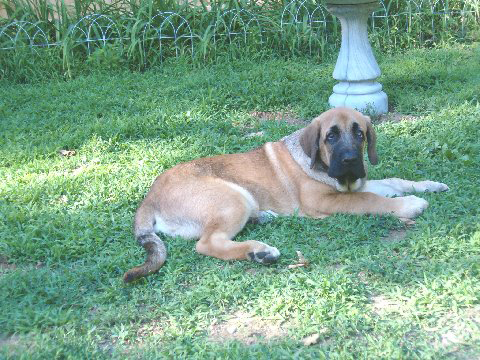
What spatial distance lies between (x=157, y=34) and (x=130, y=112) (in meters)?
2.12

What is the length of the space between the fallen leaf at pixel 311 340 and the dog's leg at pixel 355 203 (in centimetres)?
168

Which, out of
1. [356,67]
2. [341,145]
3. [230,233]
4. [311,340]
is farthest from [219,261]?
[356,67]

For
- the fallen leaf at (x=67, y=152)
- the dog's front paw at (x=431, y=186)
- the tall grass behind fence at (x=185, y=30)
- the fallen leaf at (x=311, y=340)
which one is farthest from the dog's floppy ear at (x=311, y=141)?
the tall grass behind fence at (x=185, y=30)

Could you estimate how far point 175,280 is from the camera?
14.2 ft

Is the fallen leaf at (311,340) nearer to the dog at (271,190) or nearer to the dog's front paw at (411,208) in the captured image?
the dog at (271,190)

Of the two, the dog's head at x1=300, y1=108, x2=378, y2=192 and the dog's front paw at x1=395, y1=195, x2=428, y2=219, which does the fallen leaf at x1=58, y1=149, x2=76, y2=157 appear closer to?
the dog's head at x1=300, y1=108, x2=378, y2=192

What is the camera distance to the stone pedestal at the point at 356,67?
751 centimetres

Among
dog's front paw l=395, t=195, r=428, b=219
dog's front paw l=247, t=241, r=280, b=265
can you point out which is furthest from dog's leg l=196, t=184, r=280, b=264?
dog's front paw l=395, t=195, r=428, b=219

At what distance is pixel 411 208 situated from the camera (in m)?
4.92

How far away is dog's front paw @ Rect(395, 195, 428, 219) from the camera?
193 inches

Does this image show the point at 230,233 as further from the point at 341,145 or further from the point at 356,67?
the point at 356,67

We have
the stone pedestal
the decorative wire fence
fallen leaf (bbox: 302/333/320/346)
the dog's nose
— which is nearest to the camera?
fallen leaf (bbox: 302/333/320/346)

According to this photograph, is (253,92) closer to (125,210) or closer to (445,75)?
(445,75)

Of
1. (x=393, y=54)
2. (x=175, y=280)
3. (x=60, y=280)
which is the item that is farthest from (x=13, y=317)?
(x=393, y=54)
